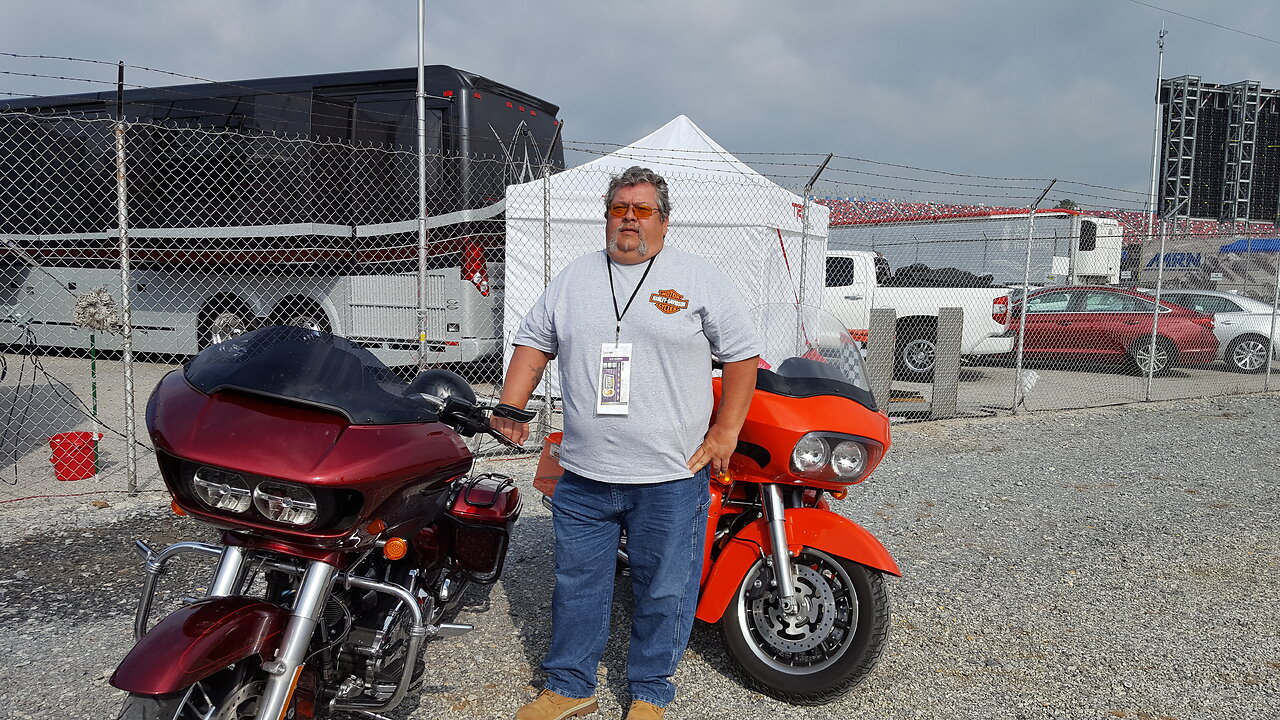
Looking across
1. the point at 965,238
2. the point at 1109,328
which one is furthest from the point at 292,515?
the point at 965,238

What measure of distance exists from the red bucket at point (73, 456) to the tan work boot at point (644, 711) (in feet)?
15.0

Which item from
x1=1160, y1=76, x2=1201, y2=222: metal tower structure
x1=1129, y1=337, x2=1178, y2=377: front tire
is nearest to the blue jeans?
x1=1129, y1=337, x2=1178, y2=377: front tire

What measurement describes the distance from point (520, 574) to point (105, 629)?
5.69 ft

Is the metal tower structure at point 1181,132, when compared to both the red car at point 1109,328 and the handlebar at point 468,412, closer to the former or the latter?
the red car at point 1109,328

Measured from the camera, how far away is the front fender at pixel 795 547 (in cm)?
272

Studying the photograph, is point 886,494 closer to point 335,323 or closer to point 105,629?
point 105,629

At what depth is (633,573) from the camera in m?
2.67

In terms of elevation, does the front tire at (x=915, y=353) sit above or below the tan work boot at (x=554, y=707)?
above

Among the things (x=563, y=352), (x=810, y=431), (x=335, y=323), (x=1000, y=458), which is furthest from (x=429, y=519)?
(x=335, y=323)

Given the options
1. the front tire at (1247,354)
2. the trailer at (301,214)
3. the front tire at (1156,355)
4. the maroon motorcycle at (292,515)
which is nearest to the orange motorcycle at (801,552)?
the maroon motorcycle at (292,515)

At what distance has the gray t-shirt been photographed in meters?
2.47

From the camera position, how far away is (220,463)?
74.2 inches

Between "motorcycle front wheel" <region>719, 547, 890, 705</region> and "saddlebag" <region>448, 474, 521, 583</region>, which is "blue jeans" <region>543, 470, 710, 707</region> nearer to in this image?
"motorcycle front wheel" <region>719, 547, 890, 705</region>

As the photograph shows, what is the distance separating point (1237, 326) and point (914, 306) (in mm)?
5375
